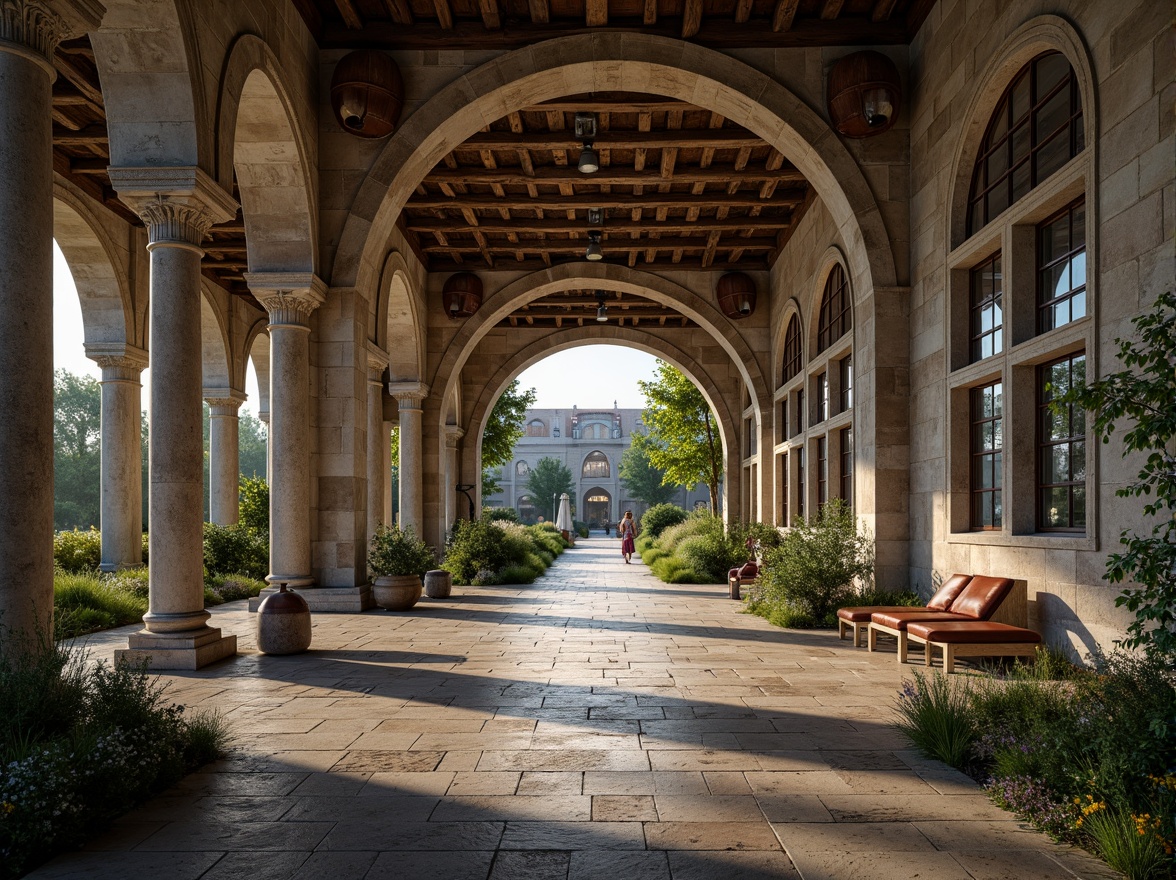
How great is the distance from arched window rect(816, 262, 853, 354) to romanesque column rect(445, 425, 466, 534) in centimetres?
1063

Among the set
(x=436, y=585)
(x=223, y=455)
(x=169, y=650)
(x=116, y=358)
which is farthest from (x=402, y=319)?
(x=169, y=650)

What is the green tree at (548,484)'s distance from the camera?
61875 millimetres

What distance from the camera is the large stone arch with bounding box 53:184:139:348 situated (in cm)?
1373

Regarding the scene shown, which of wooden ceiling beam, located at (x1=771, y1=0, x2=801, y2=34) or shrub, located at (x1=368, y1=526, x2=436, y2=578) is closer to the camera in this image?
wooden ceiling beam, located at (x1=771, y1=0, x2=801, y2=34)

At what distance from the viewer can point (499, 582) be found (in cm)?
1664

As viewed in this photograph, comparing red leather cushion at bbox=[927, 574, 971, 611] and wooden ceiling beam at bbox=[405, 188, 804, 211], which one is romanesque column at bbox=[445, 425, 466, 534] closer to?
wooden ceiling beam at bbox=[405, 188, 804, 211]

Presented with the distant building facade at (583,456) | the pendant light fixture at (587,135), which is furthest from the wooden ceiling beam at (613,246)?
the distant building facade at (583,456)

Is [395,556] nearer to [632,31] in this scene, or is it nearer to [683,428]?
[632,31]

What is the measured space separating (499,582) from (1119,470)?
1206cm

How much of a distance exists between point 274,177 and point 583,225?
22.3 feet

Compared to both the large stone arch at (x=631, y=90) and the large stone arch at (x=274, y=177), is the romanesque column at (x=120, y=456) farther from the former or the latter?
the large stone arch at (x=631, y=90)

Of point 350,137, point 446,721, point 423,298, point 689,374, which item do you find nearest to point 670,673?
point 446,721

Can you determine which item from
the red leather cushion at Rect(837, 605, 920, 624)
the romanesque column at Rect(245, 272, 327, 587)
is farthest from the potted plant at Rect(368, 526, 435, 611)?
the red leather cushion at Rect(837, 605, 920, 624)

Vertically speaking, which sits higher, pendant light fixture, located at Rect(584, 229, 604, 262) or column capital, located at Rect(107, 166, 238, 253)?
pendant light fixture, located at Rect(584, 229, 604, 262)
